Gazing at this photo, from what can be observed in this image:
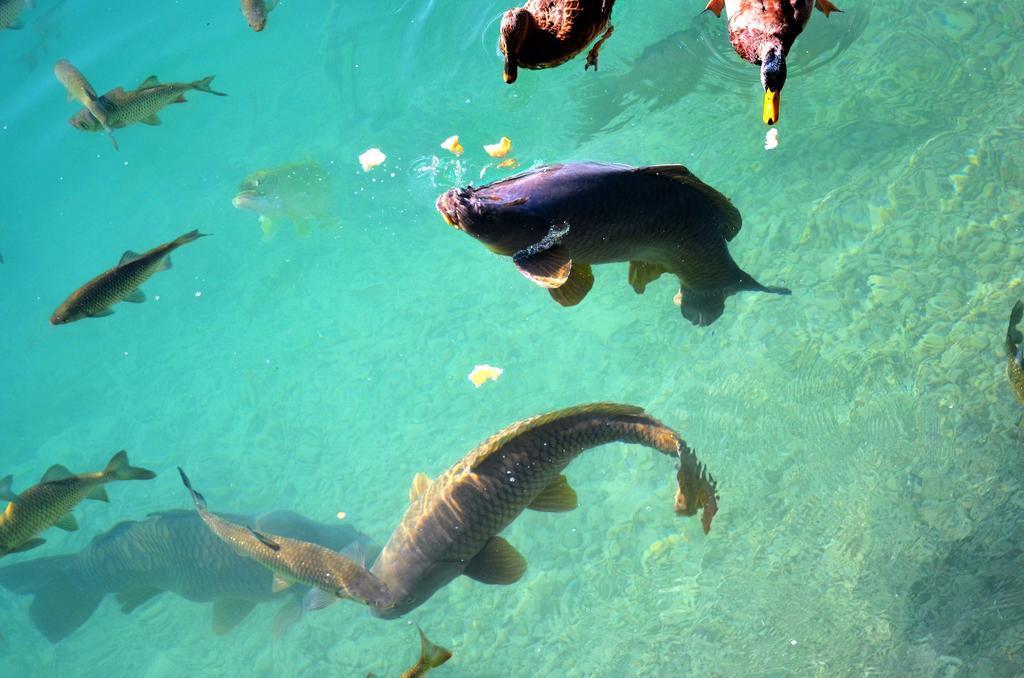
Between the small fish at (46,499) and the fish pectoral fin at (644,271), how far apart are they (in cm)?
346

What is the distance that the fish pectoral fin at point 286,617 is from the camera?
19.2ft

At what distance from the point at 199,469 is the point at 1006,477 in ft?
26.4

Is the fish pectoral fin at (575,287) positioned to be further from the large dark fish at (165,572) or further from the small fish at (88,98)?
the small fish at (88,98)

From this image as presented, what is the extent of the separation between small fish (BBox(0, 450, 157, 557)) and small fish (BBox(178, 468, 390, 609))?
78 cm

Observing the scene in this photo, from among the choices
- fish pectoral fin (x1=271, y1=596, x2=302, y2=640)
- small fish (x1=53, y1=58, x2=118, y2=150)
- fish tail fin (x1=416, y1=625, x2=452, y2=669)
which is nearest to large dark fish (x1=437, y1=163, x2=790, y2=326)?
fish tail fin (x1=416, y1=625, x2=452, y2=669)

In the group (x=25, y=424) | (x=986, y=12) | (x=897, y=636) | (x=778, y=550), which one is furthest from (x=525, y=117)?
(x=25, y=424)

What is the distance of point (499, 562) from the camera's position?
386cm

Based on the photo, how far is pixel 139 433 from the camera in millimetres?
9164

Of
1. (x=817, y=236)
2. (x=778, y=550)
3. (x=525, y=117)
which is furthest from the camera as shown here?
(x=525, y=117)

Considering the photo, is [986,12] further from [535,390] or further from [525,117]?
[535,390]

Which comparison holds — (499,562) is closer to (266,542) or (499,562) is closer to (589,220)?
(266,542)

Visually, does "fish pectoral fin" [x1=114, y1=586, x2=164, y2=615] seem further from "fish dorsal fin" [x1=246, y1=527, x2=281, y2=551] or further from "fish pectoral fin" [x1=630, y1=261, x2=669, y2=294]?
"fish pectoral fin" [x1=630, y1=261, x2=669, y2=294]

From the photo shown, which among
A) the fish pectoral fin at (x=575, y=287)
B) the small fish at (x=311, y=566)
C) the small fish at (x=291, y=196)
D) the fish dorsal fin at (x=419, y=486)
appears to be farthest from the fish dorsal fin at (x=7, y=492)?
the small fish at (x=291, y=196)

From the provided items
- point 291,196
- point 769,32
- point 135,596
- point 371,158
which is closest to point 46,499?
point 135,596
